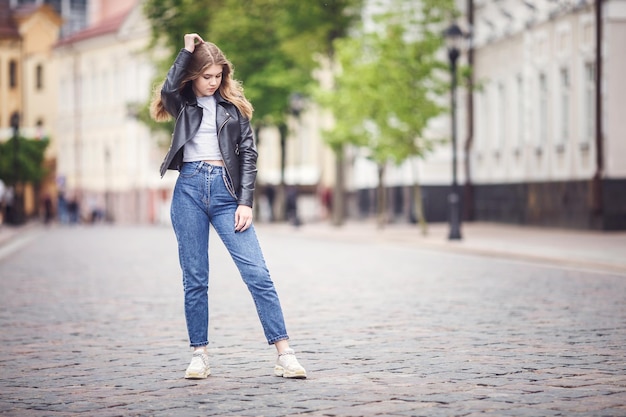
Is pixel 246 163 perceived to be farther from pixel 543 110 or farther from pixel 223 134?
pixel 543 110

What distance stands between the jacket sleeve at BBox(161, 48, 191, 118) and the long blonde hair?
41mm

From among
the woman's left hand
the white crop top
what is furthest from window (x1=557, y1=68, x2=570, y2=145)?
the woman's left hand

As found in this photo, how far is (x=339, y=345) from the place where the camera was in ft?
35.8

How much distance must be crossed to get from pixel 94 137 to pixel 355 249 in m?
66.8

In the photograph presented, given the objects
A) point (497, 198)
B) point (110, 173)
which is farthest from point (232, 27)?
point (110, 173)

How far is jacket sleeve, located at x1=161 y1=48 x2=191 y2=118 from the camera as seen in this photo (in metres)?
8.68

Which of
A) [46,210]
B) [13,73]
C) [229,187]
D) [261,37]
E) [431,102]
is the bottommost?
[46,210]

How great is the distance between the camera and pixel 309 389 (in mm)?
8469

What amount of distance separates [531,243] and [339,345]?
60.4ft

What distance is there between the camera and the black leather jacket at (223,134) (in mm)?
8742

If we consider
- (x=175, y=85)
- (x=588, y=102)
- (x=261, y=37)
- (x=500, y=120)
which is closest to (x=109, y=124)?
(x=261, y=37)

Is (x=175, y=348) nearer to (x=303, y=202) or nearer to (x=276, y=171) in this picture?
(x=303, y=202)

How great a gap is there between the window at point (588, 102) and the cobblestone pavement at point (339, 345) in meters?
14.9

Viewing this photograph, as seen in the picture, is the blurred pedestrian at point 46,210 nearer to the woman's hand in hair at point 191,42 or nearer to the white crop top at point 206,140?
the white crop top at point 206,140
